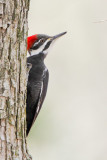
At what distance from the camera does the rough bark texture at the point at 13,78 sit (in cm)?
344

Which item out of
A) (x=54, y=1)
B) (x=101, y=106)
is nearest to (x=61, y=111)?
(x=101, y=106)

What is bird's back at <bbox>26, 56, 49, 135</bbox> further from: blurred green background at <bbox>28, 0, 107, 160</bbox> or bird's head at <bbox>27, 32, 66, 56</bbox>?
blurred green background at <bbox>28, 0, 107, 160</bbox>

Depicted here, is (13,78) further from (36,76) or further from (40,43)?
(40,43)

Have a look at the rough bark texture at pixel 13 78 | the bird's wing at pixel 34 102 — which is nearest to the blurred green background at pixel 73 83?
the bird's wing at pixel 34 102

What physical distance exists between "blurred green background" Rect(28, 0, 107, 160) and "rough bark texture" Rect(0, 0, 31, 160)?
4717 mm

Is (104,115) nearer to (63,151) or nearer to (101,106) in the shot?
(101,106)

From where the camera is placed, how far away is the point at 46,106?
8.80m

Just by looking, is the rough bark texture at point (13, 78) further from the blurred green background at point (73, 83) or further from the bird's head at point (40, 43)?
the blurred green background at point (73, 83)

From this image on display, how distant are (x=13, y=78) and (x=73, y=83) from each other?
555cm

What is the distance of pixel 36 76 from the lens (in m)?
4.99

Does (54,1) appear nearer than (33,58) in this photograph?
No

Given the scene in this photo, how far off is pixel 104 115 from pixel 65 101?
89 cm

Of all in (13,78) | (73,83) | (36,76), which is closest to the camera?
(13,78)

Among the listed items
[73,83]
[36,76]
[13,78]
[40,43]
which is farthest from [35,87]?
[73,83]
